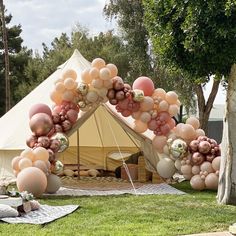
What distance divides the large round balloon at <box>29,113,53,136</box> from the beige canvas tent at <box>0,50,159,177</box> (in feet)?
2.20

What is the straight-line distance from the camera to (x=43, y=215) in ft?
24.9

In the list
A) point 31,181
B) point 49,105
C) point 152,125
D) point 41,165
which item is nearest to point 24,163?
point 41,165

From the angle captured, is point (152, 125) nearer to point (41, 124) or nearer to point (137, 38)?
point (41, 124)

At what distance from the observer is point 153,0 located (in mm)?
8055

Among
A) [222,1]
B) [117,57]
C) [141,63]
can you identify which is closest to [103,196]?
[222,1]

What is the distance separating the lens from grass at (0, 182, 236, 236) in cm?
653

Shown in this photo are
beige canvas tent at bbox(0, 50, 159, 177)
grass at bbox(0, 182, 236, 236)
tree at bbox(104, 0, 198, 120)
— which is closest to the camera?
grass at bbox(0, 182, 236, 236)

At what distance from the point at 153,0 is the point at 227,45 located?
4.53ft

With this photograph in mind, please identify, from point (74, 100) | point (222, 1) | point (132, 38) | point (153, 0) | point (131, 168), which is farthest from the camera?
point (132, 38)

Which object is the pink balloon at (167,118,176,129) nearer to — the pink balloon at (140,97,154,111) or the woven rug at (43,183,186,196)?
the pink balloon at (140,97,154,111)

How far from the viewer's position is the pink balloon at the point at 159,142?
1126 cm

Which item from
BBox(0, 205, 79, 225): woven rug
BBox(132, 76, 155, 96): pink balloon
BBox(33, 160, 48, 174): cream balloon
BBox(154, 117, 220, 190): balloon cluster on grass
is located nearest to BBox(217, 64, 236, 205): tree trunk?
BBox(154, 117, 220, 190): balloon cluster on grass

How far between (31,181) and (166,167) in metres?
3.25

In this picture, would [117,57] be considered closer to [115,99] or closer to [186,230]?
[115,99]
